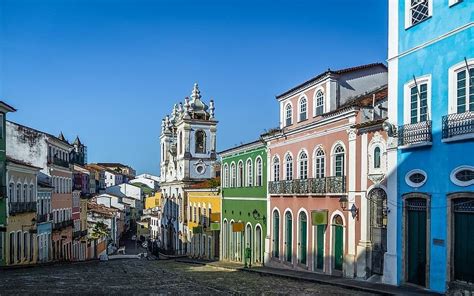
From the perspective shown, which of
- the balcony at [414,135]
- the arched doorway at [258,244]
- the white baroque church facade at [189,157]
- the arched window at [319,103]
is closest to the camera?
the balcony at [414,135]

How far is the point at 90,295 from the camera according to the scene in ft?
53.6

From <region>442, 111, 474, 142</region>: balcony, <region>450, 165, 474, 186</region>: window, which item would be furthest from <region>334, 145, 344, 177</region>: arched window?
<region>450, 165, 474, 186</region>: window

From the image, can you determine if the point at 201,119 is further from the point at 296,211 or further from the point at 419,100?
the point at 419,100

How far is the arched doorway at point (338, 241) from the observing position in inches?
846

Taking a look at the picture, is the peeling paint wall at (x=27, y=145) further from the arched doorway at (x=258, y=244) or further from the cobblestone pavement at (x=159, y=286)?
the cobblestone pavement at (x=159, y=286)

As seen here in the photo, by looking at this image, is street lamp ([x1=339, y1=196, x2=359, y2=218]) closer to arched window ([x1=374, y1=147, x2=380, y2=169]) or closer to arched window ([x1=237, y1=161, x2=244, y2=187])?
arched window ([x1=374, y1=147, x2=380, y2=169])

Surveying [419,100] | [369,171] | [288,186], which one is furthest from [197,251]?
[419,100]

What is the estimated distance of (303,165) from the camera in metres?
25.0

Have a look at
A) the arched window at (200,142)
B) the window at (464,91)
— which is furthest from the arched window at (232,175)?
the window at (464,91)

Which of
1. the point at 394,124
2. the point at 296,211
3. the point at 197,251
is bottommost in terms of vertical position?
the point at 197,251

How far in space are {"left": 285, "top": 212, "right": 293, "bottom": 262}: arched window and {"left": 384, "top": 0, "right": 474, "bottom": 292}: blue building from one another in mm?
8462

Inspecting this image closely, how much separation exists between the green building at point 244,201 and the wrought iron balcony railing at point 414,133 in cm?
1266

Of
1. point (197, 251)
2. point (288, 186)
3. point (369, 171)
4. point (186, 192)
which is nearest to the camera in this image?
point (369, 171)

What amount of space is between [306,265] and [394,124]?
879cm
